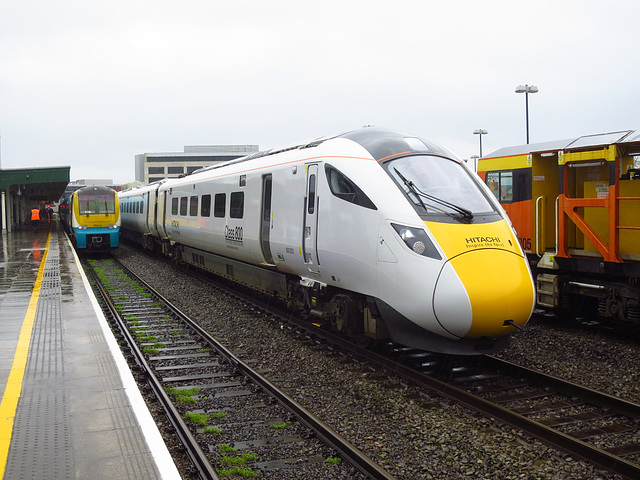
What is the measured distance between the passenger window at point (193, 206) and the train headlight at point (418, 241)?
33.1 feet

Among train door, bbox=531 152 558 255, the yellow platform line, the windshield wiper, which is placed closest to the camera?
the yellow platform line

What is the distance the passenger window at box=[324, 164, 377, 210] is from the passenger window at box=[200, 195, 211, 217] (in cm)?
682

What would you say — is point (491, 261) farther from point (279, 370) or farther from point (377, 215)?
point (279, 370)

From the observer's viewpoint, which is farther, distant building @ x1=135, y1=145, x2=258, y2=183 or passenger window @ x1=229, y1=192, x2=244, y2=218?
distant building @ x1=135, y1=145, x2=258, y2=183

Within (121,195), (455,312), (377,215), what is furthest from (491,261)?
(121,195)

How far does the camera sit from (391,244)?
684 cm

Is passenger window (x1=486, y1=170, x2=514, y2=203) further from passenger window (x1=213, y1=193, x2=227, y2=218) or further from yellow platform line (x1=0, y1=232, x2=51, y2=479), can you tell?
yellow platform line (x1=0, y1=232, x2=51, y2=479)

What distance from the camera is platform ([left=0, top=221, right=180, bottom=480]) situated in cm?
441

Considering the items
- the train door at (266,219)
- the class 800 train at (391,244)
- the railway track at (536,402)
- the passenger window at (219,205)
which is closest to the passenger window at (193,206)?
the passenger window at (219,205)

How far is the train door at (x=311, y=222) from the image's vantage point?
8516mm

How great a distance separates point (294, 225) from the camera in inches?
365

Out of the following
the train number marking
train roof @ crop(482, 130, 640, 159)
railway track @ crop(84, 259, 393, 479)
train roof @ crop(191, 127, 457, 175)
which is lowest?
railway track @ crop(84, 259, 393, 479)

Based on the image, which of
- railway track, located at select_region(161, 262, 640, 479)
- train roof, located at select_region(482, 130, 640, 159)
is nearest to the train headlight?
railway track, located at select_region(161, 262, 640, 479)

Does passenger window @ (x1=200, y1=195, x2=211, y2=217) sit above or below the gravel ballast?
above
